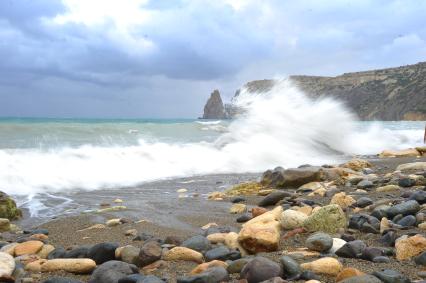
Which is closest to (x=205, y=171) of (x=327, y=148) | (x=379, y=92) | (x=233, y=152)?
(x=233, y=152)

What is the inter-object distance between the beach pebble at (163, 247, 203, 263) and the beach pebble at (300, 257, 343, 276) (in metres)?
0.83

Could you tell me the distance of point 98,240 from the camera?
4.51 meters

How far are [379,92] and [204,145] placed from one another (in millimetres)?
67784

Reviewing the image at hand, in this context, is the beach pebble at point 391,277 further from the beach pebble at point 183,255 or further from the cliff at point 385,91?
the cliff at point 385,91

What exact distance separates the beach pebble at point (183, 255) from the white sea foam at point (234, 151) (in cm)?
586

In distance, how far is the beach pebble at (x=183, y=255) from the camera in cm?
342

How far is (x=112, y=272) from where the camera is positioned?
294cm

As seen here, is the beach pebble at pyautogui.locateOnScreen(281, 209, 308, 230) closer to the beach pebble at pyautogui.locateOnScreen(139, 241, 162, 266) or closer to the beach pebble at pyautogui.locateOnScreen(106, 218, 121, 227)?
the beach pebble at pyautogui.locateOnScreen(139, 241, 162, 266)

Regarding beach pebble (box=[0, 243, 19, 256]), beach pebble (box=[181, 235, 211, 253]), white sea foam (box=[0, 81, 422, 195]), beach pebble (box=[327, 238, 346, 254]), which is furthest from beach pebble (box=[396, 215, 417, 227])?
white sea foam (box=[0, 81, 422, 195])

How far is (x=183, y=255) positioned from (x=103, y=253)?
603 millimetres

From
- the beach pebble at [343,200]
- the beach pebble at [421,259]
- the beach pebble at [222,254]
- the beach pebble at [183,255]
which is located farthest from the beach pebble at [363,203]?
the beach pebble at [183,255]

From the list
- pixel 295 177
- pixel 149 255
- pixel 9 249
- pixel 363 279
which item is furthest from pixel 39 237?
pixel 295 177

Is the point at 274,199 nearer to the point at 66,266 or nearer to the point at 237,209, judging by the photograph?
the point at 237,209

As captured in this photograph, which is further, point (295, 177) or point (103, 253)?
point (295, 177)
